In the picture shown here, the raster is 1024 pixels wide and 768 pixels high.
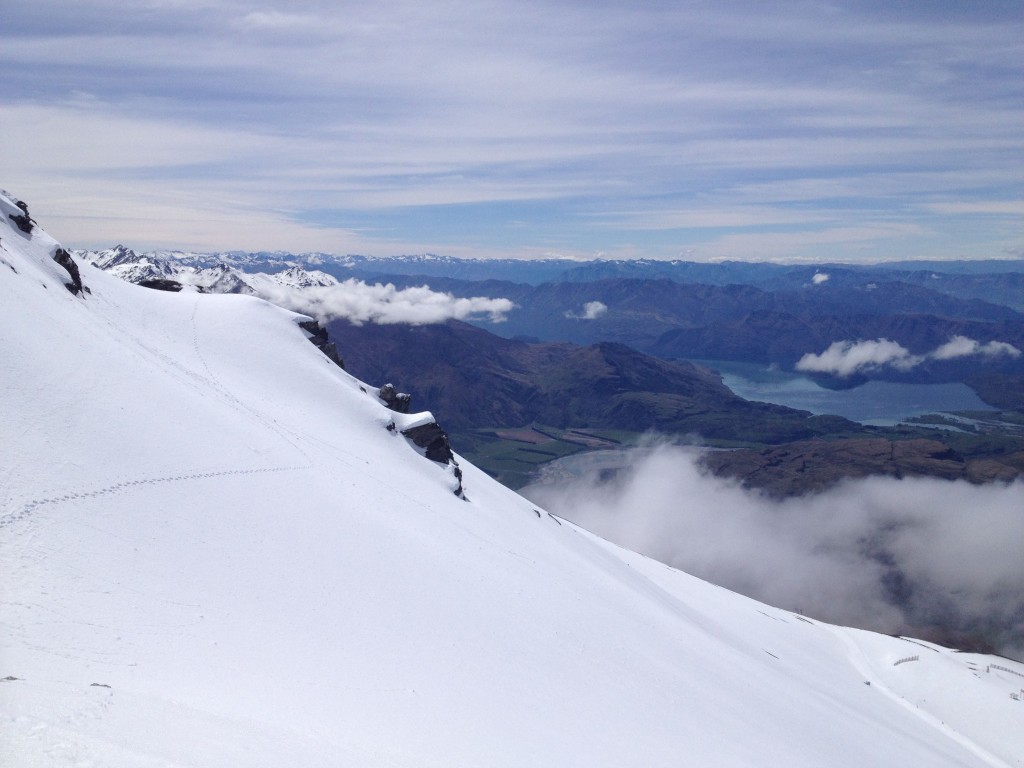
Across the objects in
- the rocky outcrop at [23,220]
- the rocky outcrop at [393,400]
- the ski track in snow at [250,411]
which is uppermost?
the rocky outcrop at [23,220]

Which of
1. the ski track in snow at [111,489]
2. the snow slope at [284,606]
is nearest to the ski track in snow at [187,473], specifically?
the ski track in snow at [111,489]

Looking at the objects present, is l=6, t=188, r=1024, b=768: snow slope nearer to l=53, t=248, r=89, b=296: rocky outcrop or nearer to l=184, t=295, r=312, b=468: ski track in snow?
l=184, t=295, r=312, b=468: ski track in snow

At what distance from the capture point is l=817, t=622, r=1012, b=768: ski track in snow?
53.6 metres

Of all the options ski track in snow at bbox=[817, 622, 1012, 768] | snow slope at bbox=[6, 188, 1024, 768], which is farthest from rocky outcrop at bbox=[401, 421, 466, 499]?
ski track in snow at bbox=[817, 622, 1012, 768]

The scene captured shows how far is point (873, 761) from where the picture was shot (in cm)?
3478

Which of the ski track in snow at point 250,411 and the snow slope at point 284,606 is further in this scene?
the ski track in snow at point 250,411

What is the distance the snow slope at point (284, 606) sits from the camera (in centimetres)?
1480

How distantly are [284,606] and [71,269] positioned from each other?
118 feet

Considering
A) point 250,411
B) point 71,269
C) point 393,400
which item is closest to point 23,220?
point 71,269

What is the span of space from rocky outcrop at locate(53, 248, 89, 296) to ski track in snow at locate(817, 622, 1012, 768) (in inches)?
3050

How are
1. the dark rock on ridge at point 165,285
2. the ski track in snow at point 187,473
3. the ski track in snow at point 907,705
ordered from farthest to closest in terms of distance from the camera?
the dark rock on ridge at point 165,285 → the ski track in snow at point 907,705 → the ski track in snow at point 187,473

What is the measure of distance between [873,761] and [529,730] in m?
26.5

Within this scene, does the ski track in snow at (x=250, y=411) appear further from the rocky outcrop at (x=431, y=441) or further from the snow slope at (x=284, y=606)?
the rocky outcrop at (x=431, y=441)

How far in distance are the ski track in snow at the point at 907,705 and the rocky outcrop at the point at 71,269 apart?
254 feet
